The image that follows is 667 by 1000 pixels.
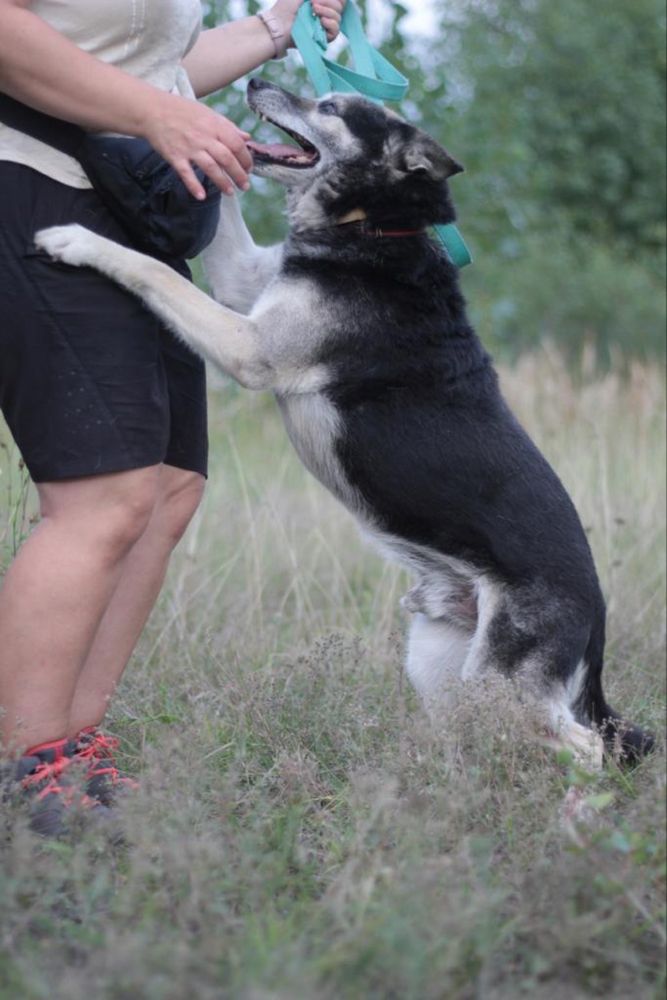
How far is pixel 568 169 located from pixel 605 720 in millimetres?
15705

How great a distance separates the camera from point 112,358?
2.72 meters

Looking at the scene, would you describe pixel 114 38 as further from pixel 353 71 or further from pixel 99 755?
pixel 99 755

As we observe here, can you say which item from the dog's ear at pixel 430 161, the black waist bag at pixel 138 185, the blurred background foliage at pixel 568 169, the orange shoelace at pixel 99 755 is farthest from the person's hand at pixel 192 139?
the blurred background foliage at pixel 568 169

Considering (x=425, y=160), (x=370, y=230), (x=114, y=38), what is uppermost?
(x=114, y=38)

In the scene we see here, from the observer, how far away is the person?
8.55 ft

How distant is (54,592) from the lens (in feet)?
8.98

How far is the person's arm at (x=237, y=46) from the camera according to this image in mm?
3391

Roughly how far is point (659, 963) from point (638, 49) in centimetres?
1716

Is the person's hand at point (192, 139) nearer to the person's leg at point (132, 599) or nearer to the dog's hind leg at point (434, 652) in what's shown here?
the person's leg at point (132, 599)

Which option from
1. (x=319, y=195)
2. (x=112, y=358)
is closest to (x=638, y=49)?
(x=319, y=195)

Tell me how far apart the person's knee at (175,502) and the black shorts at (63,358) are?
0.38 metres

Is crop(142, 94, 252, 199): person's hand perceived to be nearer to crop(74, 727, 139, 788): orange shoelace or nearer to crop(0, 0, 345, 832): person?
crop(0, 0, 345, 832): person

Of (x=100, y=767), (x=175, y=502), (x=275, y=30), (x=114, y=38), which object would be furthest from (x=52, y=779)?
(x=275, y=30)

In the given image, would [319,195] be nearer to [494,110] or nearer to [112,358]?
[112,358]
